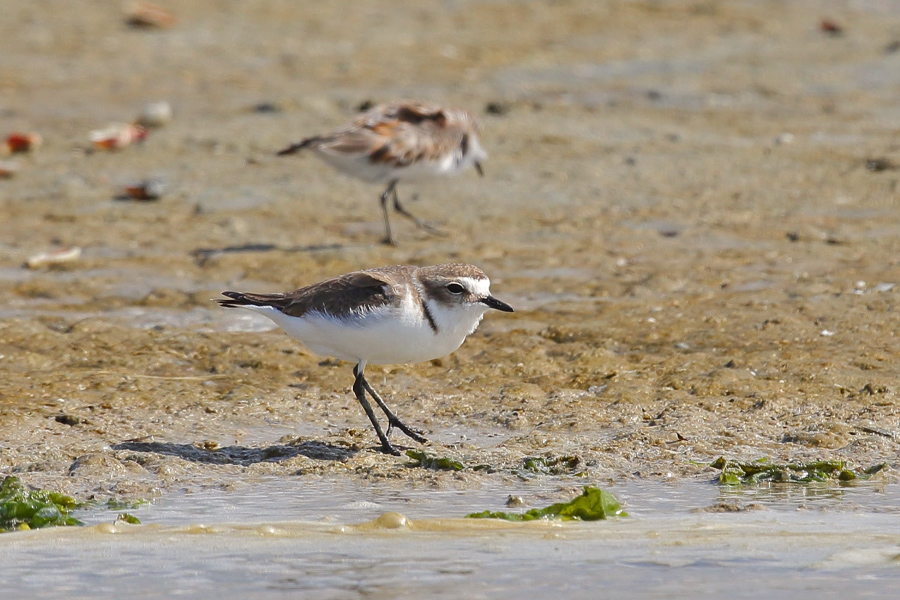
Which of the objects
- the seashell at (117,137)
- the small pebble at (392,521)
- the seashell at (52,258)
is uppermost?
the seashell at (117,137)

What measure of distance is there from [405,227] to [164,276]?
2.24 m

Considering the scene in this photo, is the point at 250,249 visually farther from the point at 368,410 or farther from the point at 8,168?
the point at 368,410

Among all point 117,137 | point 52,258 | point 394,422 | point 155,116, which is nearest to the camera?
point 394,422

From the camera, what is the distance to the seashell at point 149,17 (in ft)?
53.9

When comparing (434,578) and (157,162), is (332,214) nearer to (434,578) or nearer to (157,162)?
(157,162)

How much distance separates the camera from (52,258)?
Result: 9148 mm

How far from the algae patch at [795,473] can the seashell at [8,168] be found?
7.77 meters

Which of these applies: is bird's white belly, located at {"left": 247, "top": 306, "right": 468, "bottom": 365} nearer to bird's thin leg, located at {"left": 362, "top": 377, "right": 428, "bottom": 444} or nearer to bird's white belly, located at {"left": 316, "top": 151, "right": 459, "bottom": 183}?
bird's thin leg, located at {"left": 362, "top": 377, "right": 428, "bottom": 444}

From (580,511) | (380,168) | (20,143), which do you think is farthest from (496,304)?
(20,143)

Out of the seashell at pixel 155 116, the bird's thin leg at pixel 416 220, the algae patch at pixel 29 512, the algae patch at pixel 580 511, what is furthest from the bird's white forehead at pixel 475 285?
the seashell at pixel 155 116

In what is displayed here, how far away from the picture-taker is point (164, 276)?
896 centimetres

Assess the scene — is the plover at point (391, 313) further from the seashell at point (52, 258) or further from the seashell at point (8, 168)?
the seashell at point (8, 168)

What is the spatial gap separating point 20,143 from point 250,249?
12.0ft

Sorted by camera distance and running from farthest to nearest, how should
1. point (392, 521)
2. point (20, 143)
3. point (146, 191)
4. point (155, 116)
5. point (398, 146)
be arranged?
1. point (155, 116)
2. point (20, 143)
3. point (146, 191)
4. point (398, 146)
5. point (392, 521)
